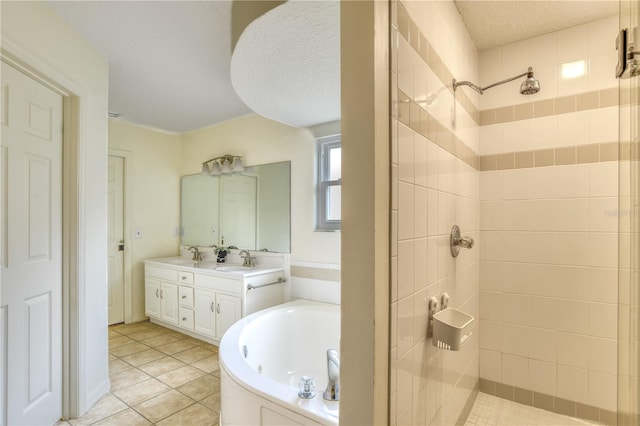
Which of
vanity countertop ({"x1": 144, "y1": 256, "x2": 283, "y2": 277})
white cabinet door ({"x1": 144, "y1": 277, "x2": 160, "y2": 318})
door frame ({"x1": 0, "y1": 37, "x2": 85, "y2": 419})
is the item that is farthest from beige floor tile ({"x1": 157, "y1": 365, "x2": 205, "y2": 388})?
white cabinet door ({"x1": 144, "y1": 277, "x2": 160, "y2": 318})

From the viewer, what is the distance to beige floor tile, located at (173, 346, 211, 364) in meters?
2.75

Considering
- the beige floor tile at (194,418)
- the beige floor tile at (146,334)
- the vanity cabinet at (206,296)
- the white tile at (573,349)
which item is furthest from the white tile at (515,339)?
the beige floor tile at (146,334)

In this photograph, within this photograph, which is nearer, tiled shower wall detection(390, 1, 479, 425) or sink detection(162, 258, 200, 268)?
tiled shower wall detection(390, 1, 479, 425)

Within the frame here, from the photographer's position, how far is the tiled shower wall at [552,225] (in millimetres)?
1557

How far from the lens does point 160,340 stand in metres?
3.19

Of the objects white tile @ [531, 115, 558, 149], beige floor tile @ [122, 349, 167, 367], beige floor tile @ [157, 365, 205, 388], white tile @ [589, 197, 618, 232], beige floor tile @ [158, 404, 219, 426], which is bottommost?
beige floor tile @ [122, 349, 167, 367]

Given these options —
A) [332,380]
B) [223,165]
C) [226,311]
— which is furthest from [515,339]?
[223,165]

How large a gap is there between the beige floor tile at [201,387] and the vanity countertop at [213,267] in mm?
834

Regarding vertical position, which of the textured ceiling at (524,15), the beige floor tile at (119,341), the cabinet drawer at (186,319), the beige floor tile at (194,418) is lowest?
the beige floor tile at (119,341)

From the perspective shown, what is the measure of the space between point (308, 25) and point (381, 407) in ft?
5.21

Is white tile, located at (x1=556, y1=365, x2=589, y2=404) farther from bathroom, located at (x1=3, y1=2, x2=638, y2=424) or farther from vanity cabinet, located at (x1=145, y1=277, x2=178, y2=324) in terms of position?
vanity cabinet, located at (x1=145, y1=277, x2=178, y2=324)

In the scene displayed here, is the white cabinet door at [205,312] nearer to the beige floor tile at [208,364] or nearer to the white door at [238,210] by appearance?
the beige floor tile at [208,364]

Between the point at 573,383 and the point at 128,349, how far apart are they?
3474mm

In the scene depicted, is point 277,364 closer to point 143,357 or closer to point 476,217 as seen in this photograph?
point 143,357
